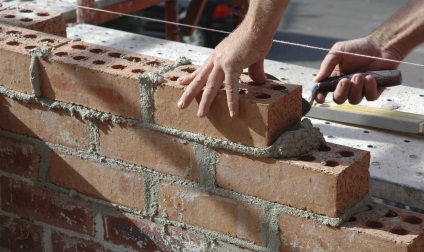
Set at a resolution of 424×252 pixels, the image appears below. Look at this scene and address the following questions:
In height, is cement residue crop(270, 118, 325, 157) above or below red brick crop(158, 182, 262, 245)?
above

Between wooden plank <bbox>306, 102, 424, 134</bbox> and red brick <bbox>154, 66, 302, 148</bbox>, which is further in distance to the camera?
wooden plank <bbox>306, 102, 424, 134</bbox>

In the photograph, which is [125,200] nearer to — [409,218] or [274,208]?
[274,208]

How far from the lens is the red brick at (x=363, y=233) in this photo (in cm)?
196

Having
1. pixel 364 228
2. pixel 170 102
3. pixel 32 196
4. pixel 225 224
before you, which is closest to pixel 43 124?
pixel 32 196

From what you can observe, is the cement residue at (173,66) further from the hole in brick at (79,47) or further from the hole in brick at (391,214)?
the hole in brick at (391,214)

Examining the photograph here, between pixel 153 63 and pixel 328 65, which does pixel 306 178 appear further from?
pixel 328 65

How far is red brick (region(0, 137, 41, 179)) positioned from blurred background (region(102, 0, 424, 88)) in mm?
4437

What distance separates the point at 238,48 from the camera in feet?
7.01

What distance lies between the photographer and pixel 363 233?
198 cm

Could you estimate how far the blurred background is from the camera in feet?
27.0

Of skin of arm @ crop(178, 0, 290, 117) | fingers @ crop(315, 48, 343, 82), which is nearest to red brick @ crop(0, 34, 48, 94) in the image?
skin of arm @ crop(178, 0, 290, 117)

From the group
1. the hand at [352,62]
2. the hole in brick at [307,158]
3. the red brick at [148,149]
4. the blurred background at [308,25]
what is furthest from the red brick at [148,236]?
the blurred background at [308,25]

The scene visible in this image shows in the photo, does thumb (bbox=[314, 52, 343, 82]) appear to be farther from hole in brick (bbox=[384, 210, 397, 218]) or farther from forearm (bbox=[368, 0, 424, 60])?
hole in brick (bbox=[384, 210, 397, 218])

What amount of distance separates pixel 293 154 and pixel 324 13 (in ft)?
27.8
